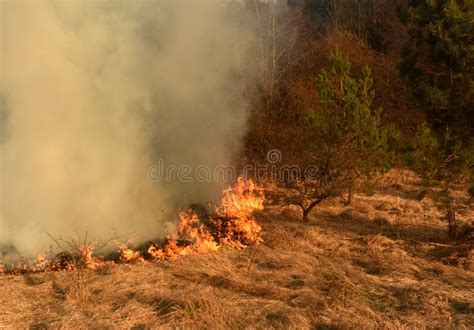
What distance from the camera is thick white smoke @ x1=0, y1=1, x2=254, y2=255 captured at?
7738mm

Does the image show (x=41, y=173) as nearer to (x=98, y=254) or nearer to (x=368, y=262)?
(x=98, y=254)

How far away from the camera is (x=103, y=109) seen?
8.31 metres

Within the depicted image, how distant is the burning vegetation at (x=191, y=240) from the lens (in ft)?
22.6

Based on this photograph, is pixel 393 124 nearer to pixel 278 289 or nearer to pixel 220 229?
pixel 220 229

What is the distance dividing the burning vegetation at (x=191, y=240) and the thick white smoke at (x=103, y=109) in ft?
1.63

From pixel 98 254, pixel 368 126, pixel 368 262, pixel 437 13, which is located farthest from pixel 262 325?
pixel 437 13

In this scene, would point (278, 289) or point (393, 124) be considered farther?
point (393, 124)

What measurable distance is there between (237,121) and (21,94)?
466cm

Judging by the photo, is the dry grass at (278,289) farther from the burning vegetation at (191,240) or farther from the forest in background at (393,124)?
the forest in background at (393,124)

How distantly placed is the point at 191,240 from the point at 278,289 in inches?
96.7

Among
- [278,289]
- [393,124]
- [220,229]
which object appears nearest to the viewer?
[278,289]

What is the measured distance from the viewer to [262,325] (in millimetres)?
4586

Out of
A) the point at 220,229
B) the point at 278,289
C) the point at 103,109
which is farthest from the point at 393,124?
the point at 103,109

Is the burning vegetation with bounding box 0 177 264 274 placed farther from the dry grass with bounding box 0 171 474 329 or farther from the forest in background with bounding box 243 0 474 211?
the forest in background with bounding box 243 0 474 211
